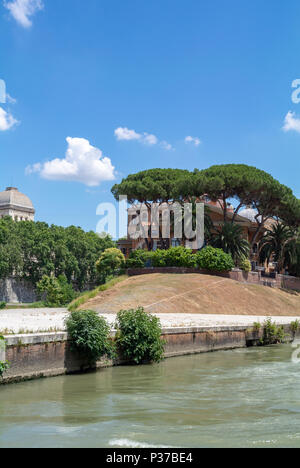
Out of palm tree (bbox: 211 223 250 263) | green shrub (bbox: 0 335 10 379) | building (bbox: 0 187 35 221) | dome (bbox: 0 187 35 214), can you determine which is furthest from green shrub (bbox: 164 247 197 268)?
dome (bbox: 0 187 35 214)

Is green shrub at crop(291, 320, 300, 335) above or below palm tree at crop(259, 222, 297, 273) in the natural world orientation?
below

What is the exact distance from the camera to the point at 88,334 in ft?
47.2

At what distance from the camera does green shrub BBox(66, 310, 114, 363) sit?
14.3 metres

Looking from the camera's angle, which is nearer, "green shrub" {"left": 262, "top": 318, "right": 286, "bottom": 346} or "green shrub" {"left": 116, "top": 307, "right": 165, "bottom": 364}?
"green shrub" {"left": 116, "top": 307, "right": 165, "bottom": 364}

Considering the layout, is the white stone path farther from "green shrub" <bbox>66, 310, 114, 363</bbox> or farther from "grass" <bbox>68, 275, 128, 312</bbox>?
"grass" <bbox>68, 275, 128, 312</bbox>

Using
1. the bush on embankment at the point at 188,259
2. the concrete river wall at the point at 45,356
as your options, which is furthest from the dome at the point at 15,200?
the concrete river wall at the point at 45,356

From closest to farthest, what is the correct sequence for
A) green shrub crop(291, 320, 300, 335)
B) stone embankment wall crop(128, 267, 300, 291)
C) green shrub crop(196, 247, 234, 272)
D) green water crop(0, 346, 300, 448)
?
green water crop(0, 346, 300, 448)
green shrub crop(291, 320, 300, 335)
green shrub crop(196, 247, 234, 272)
stone embankment wall crop(128, 267, 300, 291)

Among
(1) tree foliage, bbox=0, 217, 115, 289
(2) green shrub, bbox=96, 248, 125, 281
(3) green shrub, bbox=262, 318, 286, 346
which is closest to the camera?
(3) green shrub, bbox=262, 318, 286, 346

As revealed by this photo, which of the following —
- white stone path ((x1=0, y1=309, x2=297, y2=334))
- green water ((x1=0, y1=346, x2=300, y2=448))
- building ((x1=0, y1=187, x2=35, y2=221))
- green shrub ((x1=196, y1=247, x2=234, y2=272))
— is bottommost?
green water ((x1=0, y1=346, x2=300, y2=448))

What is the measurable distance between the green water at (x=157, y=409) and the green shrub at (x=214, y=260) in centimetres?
2736

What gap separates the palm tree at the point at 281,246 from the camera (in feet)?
183

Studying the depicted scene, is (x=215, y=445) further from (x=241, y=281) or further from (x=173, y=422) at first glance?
(x=241, y=281)

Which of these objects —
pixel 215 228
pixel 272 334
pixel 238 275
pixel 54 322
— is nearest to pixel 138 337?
pixel 54 322

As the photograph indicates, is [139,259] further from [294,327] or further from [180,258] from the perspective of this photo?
[294,327]
